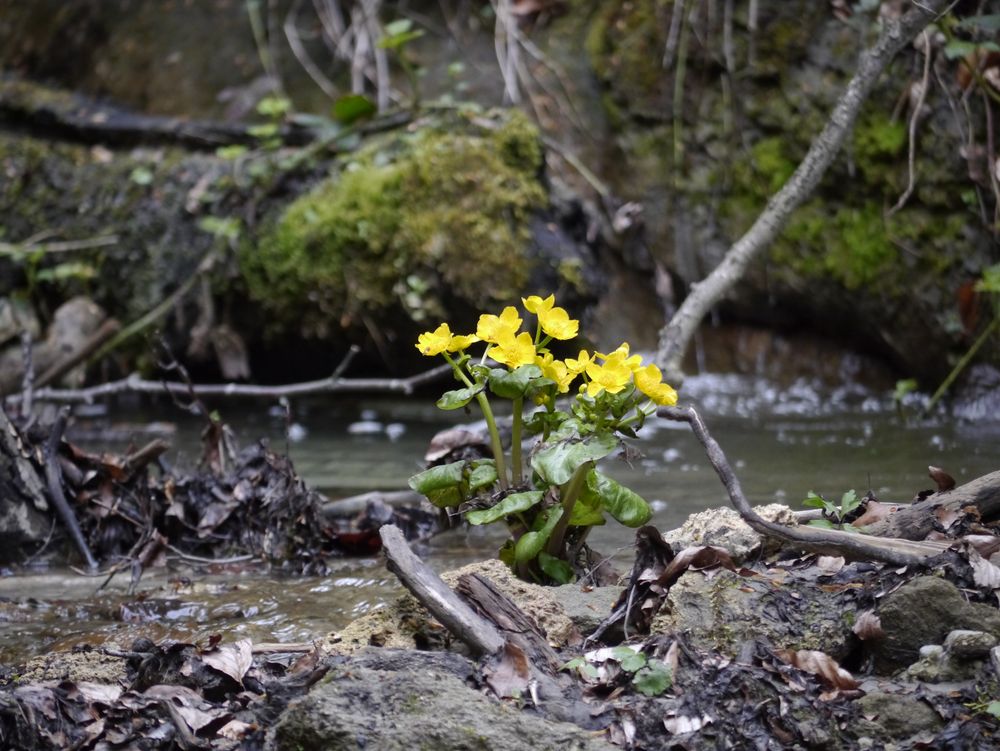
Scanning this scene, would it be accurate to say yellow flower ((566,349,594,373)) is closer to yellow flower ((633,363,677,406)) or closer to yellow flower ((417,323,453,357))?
yellow flower ((633,363,677,406))

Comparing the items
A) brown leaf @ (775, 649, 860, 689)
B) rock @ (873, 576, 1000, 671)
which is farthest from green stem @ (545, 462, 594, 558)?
rock @ (873, 576, 1000, 671)

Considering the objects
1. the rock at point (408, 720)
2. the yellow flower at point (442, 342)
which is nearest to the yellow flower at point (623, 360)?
the yellow flower at point (442, 342)

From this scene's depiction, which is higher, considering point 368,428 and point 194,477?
point 194,477

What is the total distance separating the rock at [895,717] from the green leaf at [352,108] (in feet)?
17.4

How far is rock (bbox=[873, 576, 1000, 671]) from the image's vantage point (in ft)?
6.48

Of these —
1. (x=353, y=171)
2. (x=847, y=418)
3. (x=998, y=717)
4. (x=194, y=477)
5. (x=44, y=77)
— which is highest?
(x=44, y=77)

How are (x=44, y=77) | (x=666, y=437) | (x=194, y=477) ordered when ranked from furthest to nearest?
(x=44, y=77) → (x=666, y=437) → (x=194, y=477)

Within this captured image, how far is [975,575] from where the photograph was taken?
2.09m

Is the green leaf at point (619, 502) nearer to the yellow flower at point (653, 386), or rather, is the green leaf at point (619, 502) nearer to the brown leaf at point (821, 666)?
the yellow flower at point (653, 386)

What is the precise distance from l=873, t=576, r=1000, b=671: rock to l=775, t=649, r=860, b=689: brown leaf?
Answer: 4.6 inches

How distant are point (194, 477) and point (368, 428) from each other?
2516mm

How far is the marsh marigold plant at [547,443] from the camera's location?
232cm

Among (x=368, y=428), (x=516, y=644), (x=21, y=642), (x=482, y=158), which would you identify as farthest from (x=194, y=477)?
(x=482, y=158)

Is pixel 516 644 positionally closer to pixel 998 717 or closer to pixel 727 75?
pixel 998 717
